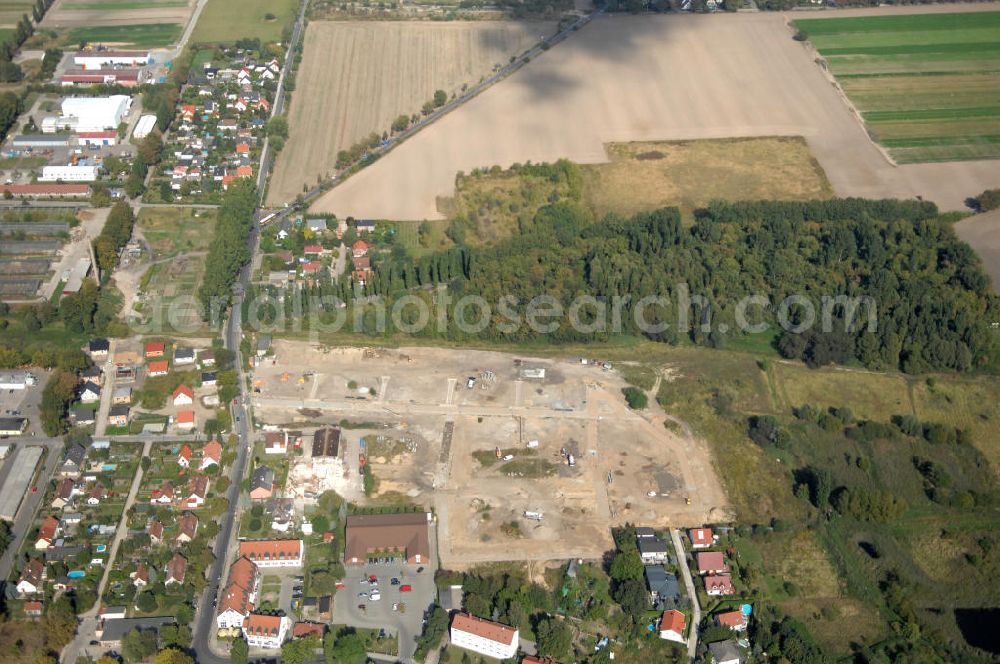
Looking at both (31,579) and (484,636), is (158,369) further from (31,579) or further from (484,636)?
(484,636)

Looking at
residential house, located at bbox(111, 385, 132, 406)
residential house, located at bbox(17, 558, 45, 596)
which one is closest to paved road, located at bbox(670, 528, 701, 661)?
residential house, located at bbox(17, 558, 45, 596)

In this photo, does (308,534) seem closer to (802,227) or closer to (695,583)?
(695,583)

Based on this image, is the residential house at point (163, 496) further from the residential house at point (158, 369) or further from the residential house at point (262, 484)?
the residential house at point (158, 369)

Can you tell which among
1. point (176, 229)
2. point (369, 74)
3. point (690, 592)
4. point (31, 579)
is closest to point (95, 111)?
point (176, 229)

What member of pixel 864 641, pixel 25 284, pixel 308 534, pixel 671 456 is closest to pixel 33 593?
pixel 308 534

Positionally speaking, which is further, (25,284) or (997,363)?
(25,284)
